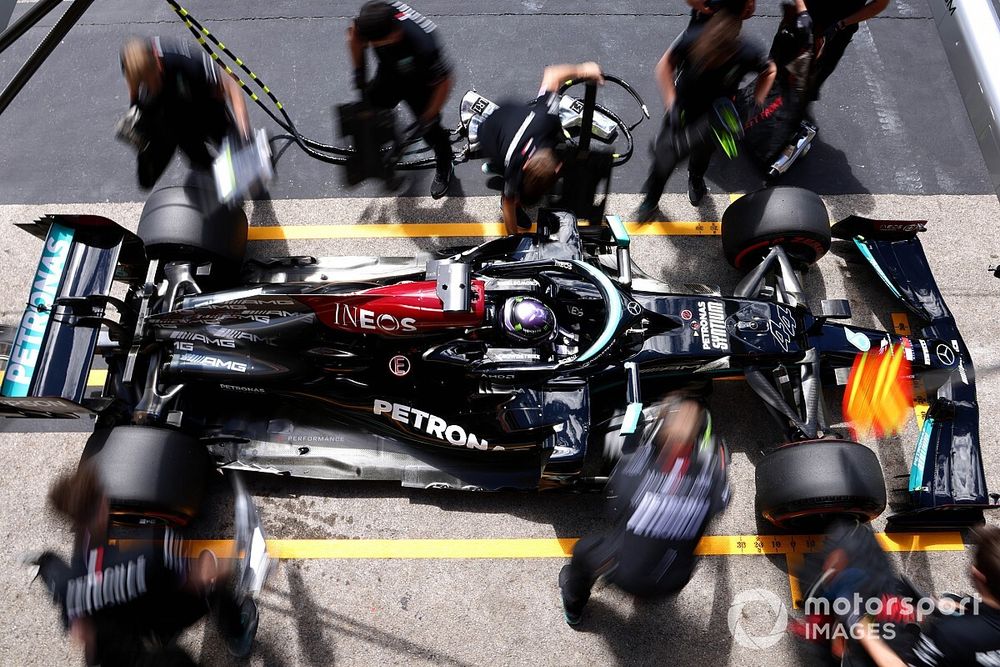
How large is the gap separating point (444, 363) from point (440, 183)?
2125mm

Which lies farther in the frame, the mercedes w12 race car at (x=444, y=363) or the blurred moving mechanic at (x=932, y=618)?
the mercedes w12 race car at (x=444, y=363)

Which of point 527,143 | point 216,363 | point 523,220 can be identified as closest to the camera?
point 216,363

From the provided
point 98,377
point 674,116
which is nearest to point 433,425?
point 98,377

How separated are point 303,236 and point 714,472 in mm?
3814

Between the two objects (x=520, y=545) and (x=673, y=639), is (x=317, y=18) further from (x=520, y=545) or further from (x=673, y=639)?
(x=673, y=639)

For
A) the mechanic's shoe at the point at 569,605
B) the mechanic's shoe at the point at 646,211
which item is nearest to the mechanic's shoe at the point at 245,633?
the mechanic's shoe at the point at 569,605

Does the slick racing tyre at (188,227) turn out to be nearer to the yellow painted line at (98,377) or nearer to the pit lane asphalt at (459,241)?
the pit lane asphalt at (459,241)

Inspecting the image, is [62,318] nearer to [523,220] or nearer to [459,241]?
[459,241]

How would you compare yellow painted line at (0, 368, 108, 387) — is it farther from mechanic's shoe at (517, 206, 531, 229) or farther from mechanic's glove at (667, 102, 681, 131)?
mechanic's glove at (667, 102, 681, 131)

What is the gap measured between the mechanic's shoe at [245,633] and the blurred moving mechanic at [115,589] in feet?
1.15

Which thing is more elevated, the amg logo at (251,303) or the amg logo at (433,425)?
the amg logo at (251,303)

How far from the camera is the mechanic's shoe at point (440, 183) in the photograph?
5984 millimetres

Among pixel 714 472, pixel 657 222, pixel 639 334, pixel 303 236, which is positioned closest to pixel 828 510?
pixel 714 472

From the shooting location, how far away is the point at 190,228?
4941 millimetres
